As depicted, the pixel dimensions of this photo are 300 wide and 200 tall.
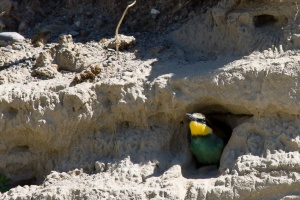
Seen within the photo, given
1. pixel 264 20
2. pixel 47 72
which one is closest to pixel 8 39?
pixel 47 72

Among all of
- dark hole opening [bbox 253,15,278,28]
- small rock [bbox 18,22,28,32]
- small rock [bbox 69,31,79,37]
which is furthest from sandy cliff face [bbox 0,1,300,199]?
small rock [bbox 18,22,28,32]

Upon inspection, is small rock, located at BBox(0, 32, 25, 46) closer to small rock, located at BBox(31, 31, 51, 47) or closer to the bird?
small rock, located at BBox(31, 31, 51, 47)

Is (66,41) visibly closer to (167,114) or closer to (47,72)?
(47,72)

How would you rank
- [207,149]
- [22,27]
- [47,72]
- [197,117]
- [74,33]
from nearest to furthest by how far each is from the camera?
[197,117] → [207,149] → [47,72] → [74,33] → [22,27]

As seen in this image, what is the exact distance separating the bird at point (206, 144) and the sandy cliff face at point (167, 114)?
6 cm

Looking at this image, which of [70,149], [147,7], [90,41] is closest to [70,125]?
[70,149]

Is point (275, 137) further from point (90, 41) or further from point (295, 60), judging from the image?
point (90, 41)

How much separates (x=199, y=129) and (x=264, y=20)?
77 cm

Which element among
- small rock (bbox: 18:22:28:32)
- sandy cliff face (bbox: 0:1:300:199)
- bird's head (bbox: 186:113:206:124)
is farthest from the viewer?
small rock (bbox: 18:22:28:32)

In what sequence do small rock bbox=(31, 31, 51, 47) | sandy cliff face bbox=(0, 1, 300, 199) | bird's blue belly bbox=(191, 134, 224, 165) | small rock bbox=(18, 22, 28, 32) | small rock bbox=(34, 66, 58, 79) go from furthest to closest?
small rock bbox=(18, 22, 28, 32), small rock bbox=(31, 31, 51, 47), small rock bbox=(34, 66, 58, 79), bird's blue belly bbox=(191, 134, 224, 165), sandy cliff face bbox=(0, 1, 300, 199)

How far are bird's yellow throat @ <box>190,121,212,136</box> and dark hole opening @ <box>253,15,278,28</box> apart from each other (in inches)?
27.1

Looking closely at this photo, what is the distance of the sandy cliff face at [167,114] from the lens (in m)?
4.18

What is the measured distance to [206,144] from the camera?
451 centimetres

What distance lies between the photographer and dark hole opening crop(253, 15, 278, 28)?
15.0ft
